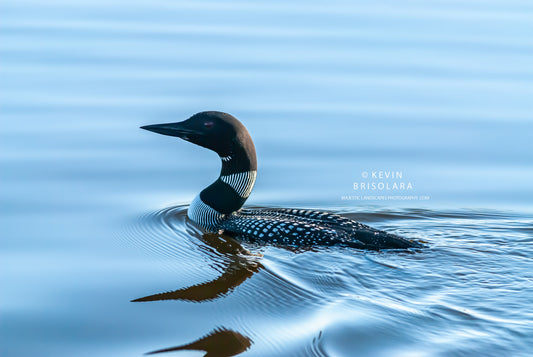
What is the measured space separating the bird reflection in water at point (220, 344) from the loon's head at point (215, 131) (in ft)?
6.77

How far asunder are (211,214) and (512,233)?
6.50ft

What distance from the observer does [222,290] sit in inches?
175

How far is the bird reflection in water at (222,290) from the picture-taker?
3691 millimetres

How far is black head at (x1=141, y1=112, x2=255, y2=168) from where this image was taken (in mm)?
5676

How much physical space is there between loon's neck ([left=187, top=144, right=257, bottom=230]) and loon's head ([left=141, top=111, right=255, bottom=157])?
0.20 feet

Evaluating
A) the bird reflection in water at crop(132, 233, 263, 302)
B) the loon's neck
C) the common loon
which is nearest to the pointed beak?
the common loon

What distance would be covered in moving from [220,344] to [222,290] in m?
0.71

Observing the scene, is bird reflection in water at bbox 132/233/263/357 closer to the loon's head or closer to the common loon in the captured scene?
the common loon

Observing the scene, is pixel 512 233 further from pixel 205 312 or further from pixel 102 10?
pixel 102 10

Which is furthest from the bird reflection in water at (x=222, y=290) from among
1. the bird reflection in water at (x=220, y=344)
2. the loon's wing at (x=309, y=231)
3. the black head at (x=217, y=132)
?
the black head at (x=217, y=132)

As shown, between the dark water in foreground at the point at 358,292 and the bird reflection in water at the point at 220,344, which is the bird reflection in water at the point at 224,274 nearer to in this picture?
the dark water in foreground at the point at 358,292

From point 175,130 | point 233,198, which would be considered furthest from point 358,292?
point 175,130

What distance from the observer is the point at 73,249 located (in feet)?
16.5

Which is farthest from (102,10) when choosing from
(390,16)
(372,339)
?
(372,339)
